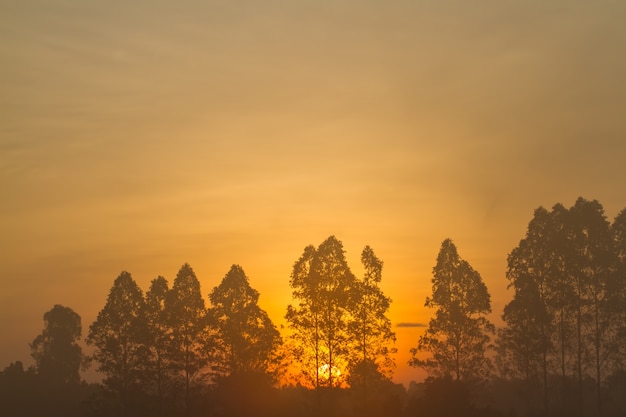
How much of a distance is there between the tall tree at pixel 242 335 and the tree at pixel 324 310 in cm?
895

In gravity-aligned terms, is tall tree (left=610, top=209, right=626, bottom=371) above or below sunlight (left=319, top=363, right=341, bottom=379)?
above

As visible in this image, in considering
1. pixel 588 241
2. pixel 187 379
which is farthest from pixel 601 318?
pixel 187 379

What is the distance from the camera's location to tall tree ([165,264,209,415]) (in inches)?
3103

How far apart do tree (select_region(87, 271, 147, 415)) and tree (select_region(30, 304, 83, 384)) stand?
140 ft

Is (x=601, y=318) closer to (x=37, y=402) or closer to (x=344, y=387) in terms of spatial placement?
(x=344, y=387)

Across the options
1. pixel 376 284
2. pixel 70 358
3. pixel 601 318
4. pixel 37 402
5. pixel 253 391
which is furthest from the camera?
pixel 70 358

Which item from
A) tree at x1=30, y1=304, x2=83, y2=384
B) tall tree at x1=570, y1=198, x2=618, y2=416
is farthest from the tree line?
tree at x1=30, y1=304, x2=83, y2=384

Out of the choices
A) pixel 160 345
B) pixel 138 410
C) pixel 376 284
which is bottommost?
pixel 138 410

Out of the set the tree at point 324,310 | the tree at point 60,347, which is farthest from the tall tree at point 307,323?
the tree at point 60,347

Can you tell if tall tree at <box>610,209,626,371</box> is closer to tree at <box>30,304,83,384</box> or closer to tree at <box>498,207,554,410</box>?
tree at <box>498,207,554,410</box>

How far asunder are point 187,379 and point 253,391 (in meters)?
7.04

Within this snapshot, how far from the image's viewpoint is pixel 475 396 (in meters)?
68.8

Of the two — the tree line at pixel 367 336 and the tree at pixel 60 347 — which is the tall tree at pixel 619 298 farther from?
the tree at pixel 60 347

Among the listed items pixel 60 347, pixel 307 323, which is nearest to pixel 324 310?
pixel 307 323
